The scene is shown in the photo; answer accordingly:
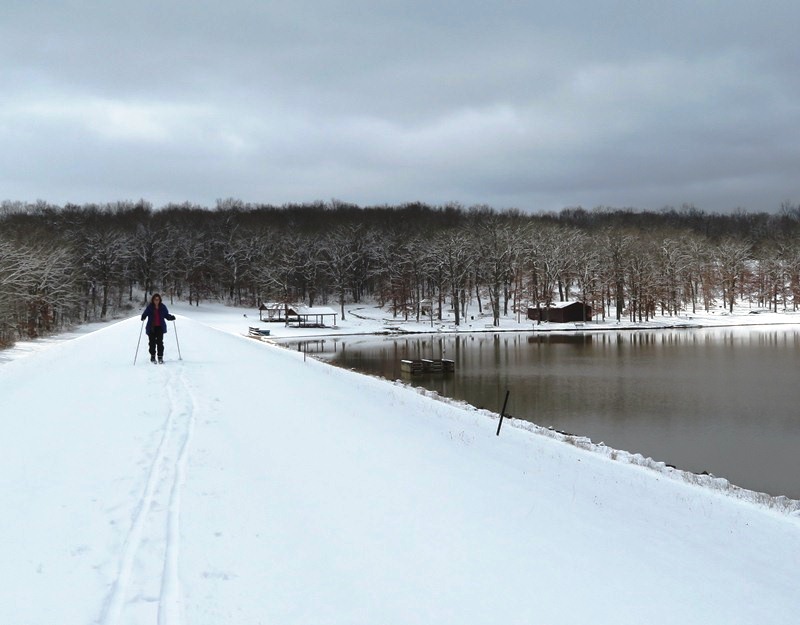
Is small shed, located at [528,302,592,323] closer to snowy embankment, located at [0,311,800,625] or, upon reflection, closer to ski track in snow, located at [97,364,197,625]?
snowy embankment, located at [0,311,800,625]

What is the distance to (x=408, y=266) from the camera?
100 m

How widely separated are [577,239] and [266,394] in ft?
296

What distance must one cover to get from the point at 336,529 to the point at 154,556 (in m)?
1.78

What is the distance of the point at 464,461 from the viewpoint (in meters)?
10.0

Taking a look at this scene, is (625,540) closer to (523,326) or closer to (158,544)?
(158,544)

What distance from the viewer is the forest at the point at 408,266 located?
3433 inches

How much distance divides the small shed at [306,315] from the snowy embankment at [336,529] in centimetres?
6684

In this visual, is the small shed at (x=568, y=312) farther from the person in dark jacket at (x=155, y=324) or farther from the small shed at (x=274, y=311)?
the person in dark jacket at (x=155, y=324)

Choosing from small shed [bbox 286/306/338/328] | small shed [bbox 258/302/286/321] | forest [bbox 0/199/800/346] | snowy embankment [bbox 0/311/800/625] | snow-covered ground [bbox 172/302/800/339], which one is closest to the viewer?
snowy embankment [bbox 0/311/800/625]

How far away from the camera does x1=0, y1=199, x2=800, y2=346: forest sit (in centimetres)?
8719

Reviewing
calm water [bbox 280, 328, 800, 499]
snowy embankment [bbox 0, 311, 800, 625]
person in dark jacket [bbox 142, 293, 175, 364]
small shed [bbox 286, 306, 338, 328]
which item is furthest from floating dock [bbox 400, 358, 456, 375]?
small shed [bbox 286, 306, 338, 328]

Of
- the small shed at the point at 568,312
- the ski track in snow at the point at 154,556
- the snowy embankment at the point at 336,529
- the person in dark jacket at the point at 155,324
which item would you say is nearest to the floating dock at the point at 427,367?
the person in dark jacket at the point at 155,324

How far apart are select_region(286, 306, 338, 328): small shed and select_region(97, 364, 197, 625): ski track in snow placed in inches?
2800

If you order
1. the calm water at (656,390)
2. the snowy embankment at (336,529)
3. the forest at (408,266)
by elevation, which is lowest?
the calm water at (656,390)
